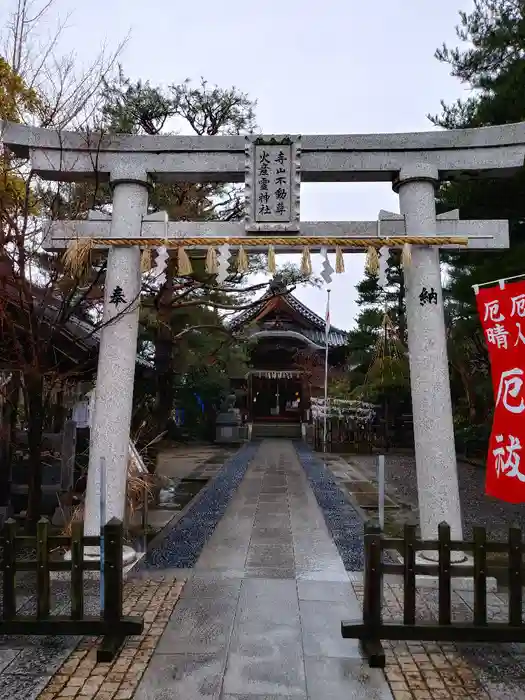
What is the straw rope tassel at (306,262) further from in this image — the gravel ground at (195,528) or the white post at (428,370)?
the gravel ground at (195,528)

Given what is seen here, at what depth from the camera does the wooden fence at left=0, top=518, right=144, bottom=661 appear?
13.9 feet

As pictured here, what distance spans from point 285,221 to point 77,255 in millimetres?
2503

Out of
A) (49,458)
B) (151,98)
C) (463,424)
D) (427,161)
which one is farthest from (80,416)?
(463,424)

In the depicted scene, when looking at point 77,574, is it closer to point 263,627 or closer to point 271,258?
point 263,627

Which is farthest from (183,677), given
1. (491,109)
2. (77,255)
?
(491,109)

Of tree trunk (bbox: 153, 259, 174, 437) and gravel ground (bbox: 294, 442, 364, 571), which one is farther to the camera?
tree trunk (bbox: 153, 259, 174, 437)

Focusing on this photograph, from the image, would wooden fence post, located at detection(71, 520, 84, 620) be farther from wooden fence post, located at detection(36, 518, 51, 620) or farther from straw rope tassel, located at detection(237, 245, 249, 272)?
straw rope tassel, located at detection(237, 245, 249, 272)

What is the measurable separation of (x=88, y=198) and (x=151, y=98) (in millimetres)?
4640

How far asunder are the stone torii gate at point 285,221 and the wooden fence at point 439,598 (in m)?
1.98

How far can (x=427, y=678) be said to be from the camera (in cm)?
386

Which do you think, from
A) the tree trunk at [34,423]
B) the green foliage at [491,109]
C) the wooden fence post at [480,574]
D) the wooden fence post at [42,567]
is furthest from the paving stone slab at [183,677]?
the green foliage at [491,109]

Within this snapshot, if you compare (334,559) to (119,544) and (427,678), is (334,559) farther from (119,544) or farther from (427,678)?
(119,544)

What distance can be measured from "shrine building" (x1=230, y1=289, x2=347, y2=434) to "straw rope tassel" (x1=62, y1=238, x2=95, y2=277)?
2269 centimetres

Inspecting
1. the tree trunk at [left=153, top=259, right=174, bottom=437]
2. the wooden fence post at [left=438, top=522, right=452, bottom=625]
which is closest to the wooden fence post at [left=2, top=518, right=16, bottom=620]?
the wooden fence post at [left=438, top=522, right=452, bottom=625]
